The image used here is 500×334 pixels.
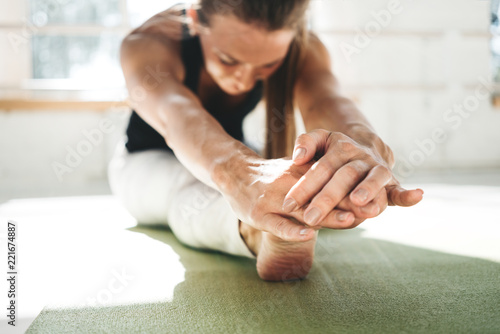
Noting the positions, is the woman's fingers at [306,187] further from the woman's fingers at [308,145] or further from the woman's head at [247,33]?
the woman's head at [247,33]

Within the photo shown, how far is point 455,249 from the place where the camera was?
1033 mm

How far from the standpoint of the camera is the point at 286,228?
0.56 metres

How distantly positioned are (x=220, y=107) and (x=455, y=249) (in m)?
0.81

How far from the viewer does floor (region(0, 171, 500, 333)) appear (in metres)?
0.61

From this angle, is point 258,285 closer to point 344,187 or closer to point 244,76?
point 344,187

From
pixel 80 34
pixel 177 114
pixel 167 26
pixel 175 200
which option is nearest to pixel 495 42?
pixel 80 34

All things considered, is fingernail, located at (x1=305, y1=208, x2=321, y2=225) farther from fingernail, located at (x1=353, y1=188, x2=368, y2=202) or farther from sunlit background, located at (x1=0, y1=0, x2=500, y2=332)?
sunlit background, located at (x1=0, y1=0, x2=500, y2=332)

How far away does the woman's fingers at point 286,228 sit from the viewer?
1.81ft

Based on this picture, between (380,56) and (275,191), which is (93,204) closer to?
(275,191)

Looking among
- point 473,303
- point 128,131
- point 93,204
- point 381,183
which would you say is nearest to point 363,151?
point 381,183

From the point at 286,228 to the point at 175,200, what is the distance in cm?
68

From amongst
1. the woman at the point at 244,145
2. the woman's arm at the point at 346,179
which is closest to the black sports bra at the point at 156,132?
the woman at the point at 244,145

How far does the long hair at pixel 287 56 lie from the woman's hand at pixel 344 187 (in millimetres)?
418

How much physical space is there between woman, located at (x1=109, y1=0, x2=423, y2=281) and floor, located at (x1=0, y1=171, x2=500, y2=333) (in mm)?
77
